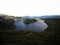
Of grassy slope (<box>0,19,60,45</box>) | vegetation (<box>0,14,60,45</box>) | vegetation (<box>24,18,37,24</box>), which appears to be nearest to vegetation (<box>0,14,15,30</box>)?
vegetation (<box>0,14,60,45</box>)

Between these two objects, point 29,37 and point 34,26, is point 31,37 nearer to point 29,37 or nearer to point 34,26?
point 29,37

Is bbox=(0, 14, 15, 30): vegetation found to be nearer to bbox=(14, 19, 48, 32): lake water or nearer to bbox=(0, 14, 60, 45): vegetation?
bbox=(0, 14, 60, 45): vegetation

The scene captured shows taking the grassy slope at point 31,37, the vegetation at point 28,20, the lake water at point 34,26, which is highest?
the vegetation at point 28,20

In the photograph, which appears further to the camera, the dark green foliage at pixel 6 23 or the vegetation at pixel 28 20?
the vegetation at pixel 28 20

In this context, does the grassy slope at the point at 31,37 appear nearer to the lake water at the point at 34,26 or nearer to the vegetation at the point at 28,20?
the lake water at the point at 34,26

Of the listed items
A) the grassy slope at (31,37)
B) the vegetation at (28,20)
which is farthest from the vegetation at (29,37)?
the vegetation at (28,20)

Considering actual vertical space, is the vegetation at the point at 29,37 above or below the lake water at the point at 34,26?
below
